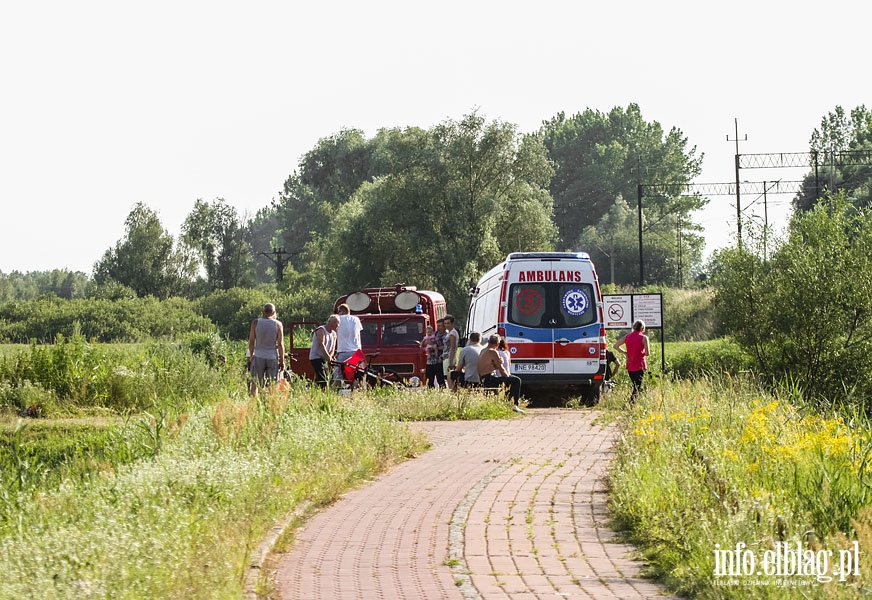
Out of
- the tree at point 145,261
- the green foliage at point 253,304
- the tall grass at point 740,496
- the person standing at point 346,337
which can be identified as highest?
the tree at point 145,261

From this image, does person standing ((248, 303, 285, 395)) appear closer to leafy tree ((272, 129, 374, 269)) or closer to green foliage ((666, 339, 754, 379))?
green foliage ((666, 339, 754, 379))

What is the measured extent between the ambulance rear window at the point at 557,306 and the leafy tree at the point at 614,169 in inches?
3484

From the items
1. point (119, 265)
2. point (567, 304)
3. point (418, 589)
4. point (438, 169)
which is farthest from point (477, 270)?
point (418, 589)

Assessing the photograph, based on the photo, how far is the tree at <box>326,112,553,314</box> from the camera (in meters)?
61.8

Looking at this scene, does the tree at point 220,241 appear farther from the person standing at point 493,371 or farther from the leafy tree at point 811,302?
the person standing at point 493,371

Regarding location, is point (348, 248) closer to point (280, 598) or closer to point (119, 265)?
point (119, 265)

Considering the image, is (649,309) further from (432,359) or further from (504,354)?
(504,354)

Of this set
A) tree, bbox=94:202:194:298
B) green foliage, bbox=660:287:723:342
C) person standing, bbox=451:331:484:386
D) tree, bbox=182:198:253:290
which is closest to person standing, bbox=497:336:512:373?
person standing, bbox=451:331:484:386

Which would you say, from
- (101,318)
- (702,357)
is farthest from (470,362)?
(101,318)

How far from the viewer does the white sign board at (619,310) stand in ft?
93.6

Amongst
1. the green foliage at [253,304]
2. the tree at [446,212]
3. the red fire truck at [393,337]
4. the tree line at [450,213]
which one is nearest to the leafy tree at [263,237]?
the tree line at [450,213]

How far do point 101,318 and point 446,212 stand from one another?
107 feet

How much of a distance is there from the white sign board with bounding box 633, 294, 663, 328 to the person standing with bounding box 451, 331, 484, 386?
811 cm

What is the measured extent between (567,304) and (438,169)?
131 feet
